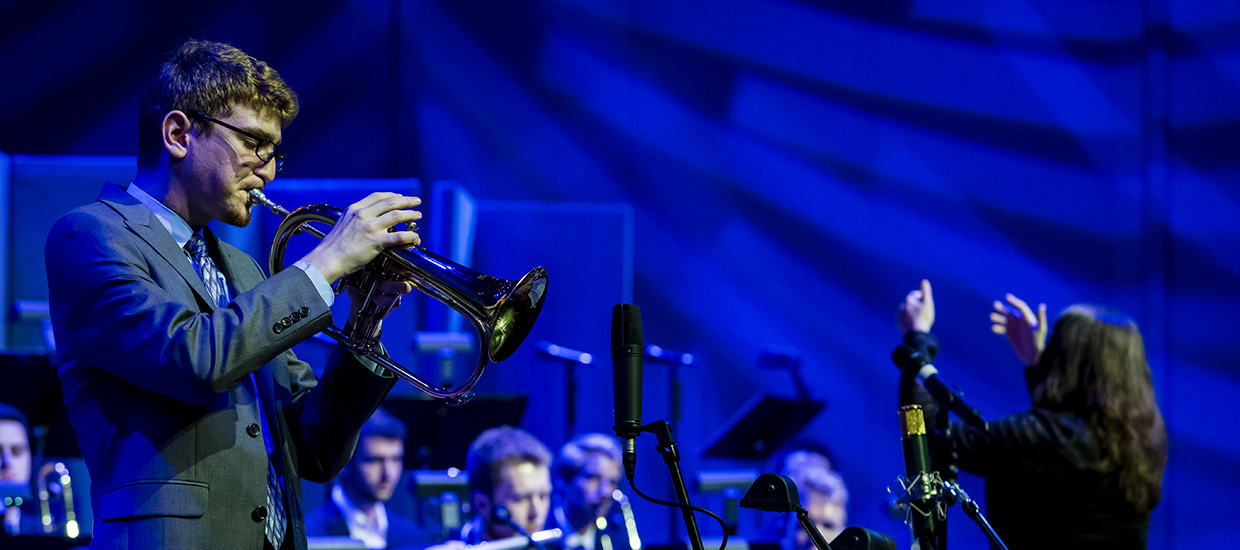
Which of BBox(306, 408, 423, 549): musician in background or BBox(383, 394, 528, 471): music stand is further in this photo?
BBox(306, 408, 423, 549): musician in background

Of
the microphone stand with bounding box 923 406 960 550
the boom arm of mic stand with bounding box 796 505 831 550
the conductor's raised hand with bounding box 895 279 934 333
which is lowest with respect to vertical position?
the boom arm of mic stand with bounding box 796 505 831 550

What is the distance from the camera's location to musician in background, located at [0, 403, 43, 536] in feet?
15.0

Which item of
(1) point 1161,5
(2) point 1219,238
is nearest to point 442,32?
(1) point 1161,5

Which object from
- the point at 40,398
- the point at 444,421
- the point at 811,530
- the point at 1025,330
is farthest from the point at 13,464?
the point at 1025,330

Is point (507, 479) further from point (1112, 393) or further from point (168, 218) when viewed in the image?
point (168, 218)

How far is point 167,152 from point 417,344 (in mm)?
3602

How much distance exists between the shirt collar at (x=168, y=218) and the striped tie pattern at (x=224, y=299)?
0.09ft

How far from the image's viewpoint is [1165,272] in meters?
6.83

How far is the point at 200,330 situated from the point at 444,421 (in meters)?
3.33

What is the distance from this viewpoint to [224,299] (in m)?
2.04

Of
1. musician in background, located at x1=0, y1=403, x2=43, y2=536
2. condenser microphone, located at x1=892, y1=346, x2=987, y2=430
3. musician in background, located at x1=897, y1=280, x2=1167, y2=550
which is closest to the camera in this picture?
condenser microphone, located at x1=892, y1=346, x2=987, y2=430

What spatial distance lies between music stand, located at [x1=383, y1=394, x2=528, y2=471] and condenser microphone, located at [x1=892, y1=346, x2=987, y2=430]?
2.33m

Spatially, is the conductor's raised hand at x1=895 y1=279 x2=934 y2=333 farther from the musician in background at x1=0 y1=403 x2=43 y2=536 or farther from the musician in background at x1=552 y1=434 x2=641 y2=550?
the musician in background at x1=0 y1=403 x2=43 y2=536

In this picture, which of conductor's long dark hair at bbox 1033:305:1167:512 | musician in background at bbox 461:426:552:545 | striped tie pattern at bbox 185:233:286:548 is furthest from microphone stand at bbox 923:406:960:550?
musician in background at bbox 461:426:552:545
